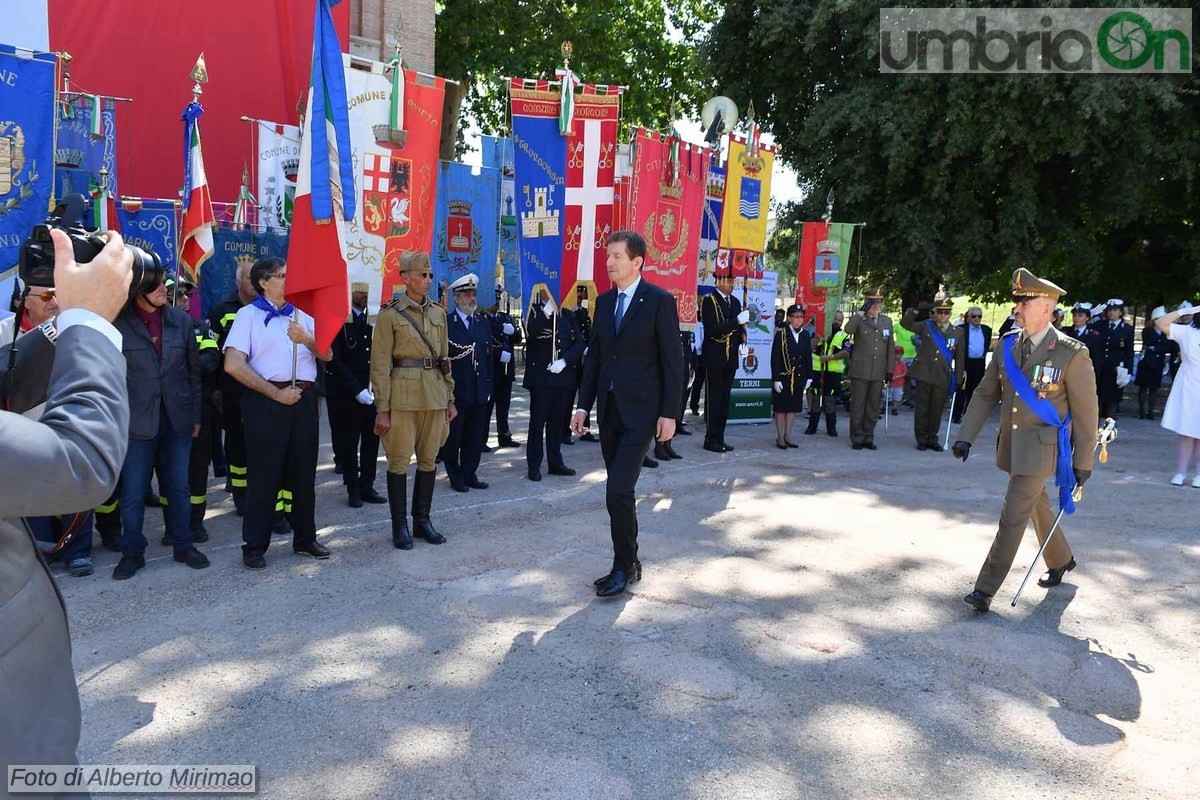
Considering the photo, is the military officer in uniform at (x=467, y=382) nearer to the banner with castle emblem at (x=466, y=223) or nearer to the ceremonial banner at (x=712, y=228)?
the ceremonial banner at (x=712, y=228)

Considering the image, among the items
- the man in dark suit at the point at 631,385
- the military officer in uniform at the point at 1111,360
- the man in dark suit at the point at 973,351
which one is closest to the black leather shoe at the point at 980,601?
the man in dark suit at the point at 631,385

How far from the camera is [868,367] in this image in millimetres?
11828

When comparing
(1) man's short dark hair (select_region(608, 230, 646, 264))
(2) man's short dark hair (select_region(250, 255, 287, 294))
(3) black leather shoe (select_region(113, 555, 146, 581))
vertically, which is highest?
(1) man's short dark hair (select_region(608, 230, 646, 264))

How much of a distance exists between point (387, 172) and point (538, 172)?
Answer: 1.56 m

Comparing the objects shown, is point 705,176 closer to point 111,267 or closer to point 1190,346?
point 1190,346

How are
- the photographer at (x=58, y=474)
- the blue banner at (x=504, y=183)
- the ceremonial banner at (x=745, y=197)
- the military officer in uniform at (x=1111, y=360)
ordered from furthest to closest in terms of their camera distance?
the military officer in uniform at (x=1111, y=360) → the blue banner at (x=504, y=183) → the ceremonial banner at (x=745, y=197) → the photographer at (x=58, y=474)

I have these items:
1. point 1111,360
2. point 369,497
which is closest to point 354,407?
point 369,497

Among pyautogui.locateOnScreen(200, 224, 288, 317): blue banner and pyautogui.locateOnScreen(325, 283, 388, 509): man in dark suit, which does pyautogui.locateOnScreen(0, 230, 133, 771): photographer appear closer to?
pyautogui.locateOnScreen(325, 283, 388, 509): man in dark suit

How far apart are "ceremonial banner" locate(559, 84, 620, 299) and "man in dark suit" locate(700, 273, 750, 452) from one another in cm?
221

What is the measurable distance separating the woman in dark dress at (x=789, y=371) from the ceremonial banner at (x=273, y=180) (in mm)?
6807

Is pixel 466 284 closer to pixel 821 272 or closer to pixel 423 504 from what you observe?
pixel 423 504

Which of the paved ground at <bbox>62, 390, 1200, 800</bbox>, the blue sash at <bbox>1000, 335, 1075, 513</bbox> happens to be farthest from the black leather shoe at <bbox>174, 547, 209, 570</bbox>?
the blue sash at <bbox>1000, 335, 1075, 513</bbox>

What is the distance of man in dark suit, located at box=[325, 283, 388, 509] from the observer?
777cm

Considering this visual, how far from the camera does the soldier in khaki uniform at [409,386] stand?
249 inches
